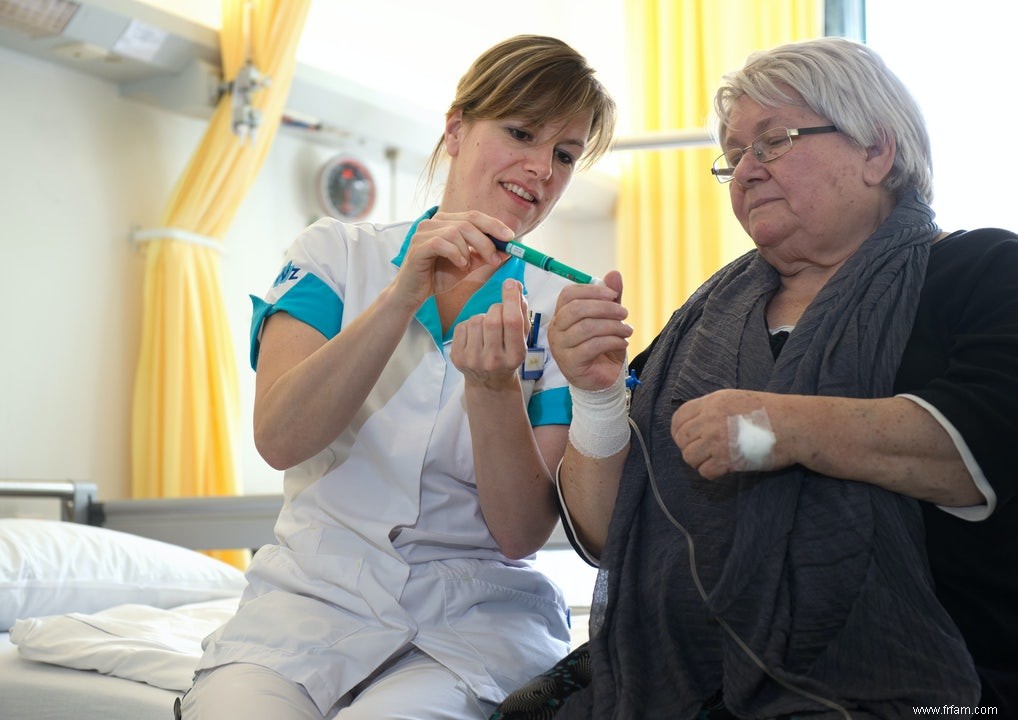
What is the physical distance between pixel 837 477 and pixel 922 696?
0.27 meters

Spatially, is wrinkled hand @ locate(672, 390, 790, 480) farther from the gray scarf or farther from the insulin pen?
the insulin pen

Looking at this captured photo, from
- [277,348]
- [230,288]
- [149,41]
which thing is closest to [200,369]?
[230,288]

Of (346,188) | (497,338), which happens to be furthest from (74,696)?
(346,188)

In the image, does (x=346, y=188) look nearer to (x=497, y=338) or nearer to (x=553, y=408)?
(x=553, y=408)

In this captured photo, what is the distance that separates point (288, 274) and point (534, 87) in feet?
1.62

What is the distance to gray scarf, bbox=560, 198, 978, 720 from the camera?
131 cm

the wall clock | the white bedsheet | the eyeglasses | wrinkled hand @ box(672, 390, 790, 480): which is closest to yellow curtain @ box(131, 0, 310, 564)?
the wall clock

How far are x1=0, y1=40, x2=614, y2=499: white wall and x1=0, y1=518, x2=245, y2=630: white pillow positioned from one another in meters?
1.16

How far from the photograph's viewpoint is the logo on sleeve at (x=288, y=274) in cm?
173

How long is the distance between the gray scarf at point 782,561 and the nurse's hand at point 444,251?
35 cm

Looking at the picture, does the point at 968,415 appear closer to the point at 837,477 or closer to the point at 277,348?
the point at 837,477

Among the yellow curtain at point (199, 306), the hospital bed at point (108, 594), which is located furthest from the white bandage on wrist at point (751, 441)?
the yellow curtain at point (199, 306)

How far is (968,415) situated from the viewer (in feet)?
4.33

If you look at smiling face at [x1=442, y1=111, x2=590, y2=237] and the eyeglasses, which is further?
smiling face at [x1=442, y1=111, x2=590, y2=237]
